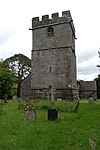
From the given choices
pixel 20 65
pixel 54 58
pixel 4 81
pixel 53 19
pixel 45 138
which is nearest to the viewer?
pixel 45 138

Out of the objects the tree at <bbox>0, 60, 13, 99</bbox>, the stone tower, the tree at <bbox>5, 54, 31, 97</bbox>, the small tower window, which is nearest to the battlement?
the stone tower

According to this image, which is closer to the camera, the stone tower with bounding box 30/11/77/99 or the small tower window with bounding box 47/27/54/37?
the stone tower with bounding box 30/11/77/99

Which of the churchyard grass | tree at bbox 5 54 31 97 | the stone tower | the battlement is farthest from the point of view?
tree at bbox 5 54 31 97

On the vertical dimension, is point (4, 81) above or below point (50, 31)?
below

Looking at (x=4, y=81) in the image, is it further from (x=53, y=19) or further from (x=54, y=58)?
(x=53, y=19)

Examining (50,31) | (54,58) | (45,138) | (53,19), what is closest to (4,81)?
(54,58)

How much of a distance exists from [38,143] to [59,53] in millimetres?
23650

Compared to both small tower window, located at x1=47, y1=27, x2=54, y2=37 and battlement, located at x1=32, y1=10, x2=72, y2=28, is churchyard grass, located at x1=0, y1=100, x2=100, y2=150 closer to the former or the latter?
small tower window, located at x1=47, y1=27, x2=54, y2=37

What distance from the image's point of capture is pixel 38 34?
32594mm

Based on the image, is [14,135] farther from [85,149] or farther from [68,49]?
[68,49]

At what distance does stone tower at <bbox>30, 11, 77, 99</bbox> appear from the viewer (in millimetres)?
30016

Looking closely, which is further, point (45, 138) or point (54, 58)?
point (54, 58)

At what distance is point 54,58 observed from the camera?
102 feet

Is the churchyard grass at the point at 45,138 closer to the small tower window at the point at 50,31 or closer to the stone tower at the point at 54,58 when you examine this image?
the stone tower at the point at 54,58
